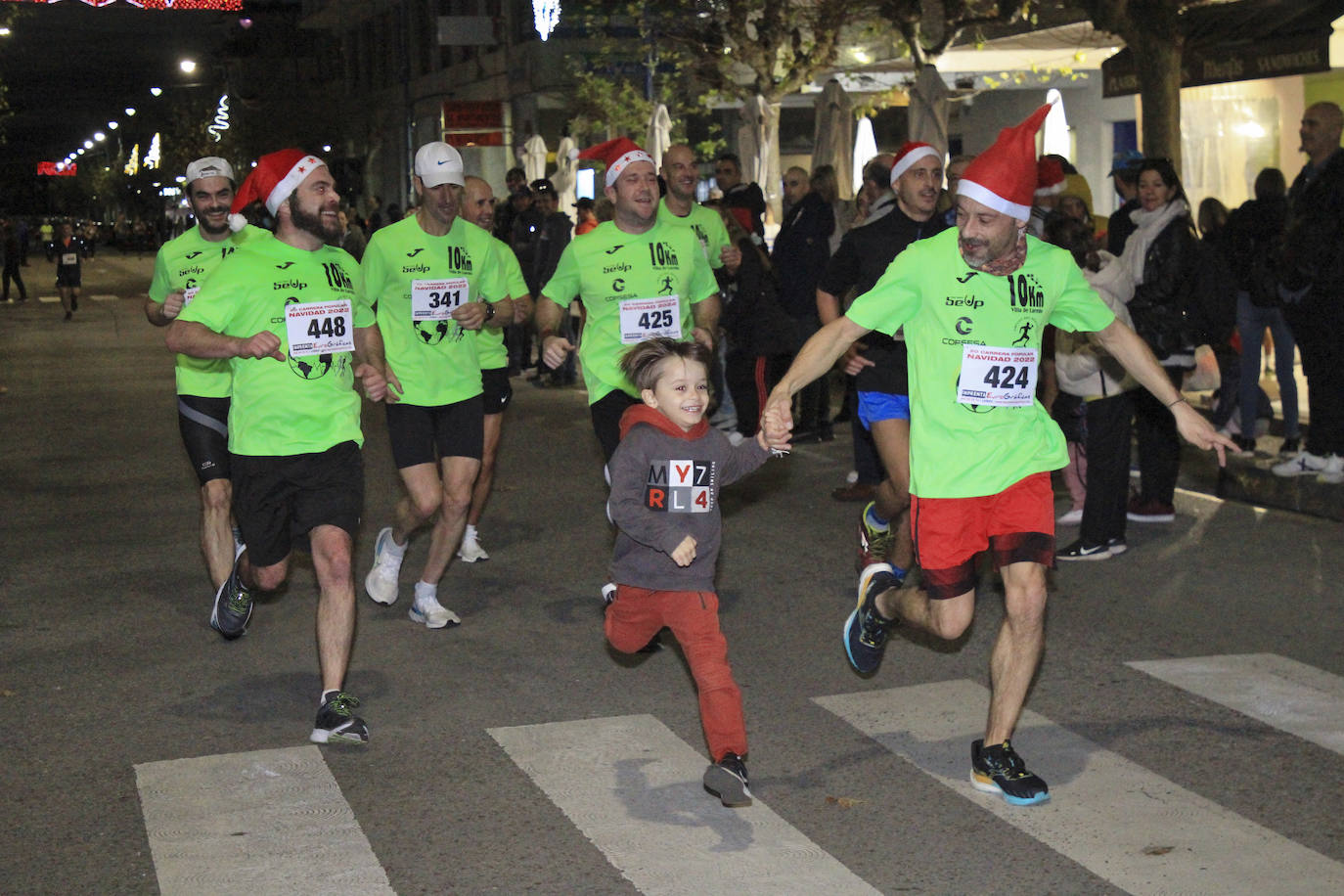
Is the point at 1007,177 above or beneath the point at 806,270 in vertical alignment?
above

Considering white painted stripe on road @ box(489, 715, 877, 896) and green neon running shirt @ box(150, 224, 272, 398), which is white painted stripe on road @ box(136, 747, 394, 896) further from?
green neon running shirt @ box(150, 224, 272, 398)

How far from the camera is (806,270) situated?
13.8 m

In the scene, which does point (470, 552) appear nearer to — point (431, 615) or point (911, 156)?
point (431, 615)

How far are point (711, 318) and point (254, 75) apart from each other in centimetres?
7821

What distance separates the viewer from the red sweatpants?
17.5 feet

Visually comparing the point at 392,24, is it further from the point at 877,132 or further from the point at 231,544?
the point at 231,544

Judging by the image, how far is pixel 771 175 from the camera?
22.8m

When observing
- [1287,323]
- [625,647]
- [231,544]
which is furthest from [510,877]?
[1287,323]

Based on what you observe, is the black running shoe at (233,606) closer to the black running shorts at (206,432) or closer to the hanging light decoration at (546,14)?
the black running shorts at (206,432)

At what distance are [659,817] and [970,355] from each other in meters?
1.78

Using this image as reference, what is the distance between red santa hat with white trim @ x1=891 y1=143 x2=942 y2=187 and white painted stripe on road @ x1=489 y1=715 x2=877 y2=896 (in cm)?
309

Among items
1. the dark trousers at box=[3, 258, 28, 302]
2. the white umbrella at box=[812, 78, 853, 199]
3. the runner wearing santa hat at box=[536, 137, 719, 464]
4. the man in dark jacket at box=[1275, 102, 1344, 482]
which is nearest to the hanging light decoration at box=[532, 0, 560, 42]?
the dark trousers at box=[3, 258, 28, 302]

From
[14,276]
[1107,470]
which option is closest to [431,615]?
[1107,470]

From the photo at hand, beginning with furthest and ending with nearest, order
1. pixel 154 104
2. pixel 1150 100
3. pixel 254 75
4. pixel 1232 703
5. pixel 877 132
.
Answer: pixel 154 104
pixel 254 75
pixel 877 132
pixel 1150 100
pixel 1232 703
